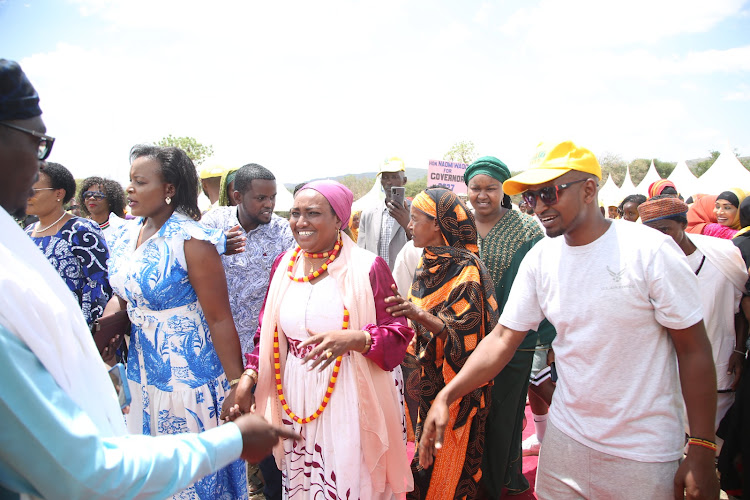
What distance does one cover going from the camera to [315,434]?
2.56m

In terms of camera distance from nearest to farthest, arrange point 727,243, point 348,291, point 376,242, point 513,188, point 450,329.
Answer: point 513,188 < point 348,291 < point 450,329 < point 727,243 < point 376,242

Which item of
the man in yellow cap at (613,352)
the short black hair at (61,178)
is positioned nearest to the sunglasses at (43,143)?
the man in yellow cap at (613,352)

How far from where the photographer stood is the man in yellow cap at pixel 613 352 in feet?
5.99

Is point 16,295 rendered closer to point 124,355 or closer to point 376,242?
point 124,355

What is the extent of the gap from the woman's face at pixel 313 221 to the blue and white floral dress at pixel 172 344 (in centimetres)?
46

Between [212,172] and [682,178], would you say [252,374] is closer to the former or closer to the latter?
[212,172]

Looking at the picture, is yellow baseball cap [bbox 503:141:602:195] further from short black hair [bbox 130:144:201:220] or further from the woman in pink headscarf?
short black hair [bbox 130:144:201:220]

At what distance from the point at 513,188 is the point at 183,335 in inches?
75.8

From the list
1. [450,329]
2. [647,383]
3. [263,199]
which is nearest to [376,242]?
[263,199]

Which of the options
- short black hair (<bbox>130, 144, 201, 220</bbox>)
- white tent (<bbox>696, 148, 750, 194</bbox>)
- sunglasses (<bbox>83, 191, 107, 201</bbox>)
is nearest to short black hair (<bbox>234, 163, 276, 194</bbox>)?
short black hair (<bbox>130, 144, 201, 220</bbox>)

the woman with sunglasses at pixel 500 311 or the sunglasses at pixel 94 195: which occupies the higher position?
the sunglasses at pixel 94 195

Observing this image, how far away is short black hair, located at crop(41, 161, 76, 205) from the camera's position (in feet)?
11.7

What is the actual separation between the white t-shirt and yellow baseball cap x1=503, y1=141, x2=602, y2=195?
295mm

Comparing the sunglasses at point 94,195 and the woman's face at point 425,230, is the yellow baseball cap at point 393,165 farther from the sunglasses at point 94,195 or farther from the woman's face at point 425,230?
the sunglasses at point 94,195
